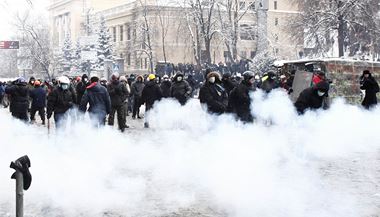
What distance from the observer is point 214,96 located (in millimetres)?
14094

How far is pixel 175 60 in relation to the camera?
7569cm

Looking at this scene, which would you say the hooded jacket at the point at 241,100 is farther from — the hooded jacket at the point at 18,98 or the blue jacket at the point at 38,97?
the blue jacket at the point at 38,97

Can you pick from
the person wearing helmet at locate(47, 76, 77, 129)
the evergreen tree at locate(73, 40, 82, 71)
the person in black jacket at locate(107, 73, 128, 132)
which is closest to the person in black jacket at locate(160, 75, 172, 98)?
the person in black jacket at locate(107, 73, 128, 132)

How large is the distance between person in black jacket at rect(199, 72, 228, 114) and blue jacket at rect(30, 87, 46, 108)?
9.27 m

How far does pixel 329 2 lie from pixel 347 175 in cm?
3319

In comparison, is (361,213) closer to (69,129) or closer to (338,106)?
(69,129)

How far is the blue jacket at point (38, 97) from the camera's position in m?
21.9

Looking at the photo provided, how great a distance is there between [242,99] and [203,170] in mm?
3431

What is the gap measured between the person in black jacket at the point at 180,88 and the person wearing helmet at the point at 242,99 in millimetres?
5657

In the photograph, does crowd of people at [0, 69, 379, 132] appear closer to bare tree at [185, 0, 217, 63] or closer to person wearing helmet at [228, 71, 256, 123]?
person wearing helmet at [228, 71, 256, 123]

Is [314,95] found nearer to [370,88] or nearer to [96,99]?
[96,99]

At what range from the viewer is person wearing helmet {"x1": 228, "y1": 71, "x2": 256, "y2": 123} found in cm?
1375

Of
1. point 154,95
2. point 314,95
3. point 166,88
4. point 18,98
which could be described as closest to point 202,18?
point 166,88

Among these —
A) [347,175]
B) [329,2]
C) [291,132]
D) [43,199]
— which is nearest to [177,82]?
[291,132]
